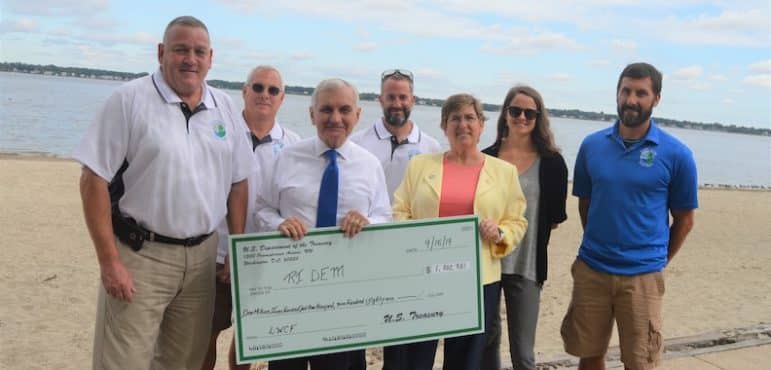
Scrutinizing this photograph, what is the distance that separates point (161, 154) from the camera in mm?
3465

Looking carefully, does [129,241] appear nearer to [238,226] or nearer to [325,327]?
[238,226]

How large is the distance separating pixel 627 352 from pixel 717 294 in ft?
24.7

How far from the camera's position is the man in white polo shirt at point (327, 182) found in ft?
12.5

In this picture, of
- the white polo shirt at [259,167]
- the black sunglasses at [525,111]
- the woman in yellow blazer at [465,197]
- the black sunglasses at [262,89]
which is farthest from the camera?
the black sunglasses at [262,89]

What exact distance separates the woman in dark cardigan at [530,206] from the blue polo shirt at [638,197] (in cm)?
32

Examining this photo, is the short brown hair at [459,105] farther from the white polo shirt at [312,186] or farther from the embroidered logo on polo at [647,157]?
the embroidered logo on polo at [647,157]

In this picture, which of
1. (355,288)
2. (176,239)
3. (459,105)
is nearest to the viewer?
(176,239)

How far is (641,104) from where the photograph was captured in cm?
446

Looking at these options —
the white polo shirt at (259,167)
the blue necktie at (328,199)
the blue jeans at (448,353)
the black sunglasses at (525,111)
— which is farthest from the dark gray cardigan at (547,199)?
the white polo shirt at (259,167)

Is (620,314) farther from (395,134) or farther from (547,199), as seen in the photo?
(395,134)

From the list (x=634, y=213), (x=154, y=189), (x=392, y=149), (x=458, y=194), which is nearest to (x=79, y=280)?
(x=392, y=149)

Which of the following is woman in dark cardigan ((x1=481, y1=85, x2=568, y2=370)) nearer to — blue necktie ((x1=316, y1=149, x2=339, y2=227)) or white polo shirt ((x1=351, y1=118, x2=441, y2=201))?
white polo shirt ((x1=351, y1=118, x2=441, y2=201))

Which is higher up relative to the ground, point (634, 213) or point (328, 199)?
point (328, 199)

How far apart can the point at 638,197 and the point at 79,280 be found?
804 cm
